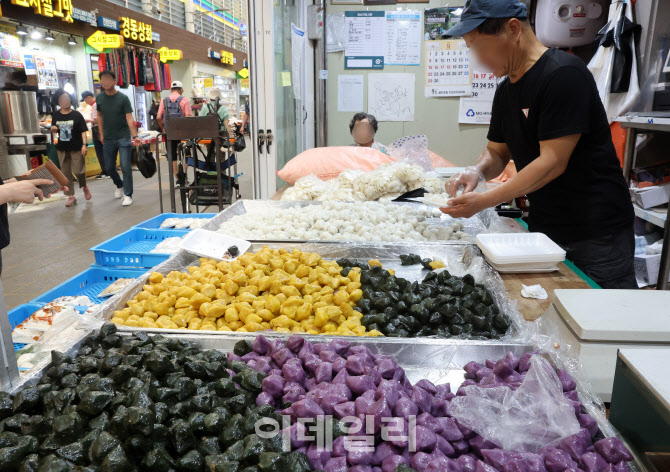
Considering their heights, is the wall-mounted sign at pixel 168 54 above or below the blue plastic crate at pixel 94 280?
above

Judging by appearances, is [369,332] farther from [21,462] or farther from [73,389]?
[21,462]

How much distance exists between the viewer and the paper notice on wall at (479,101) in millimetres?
5078

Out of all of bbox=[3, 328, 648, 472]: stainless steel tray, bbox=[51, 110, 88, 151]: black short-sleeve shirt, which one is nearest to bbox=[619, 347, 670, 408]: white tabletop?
bbox=[3, 328, 648, 472]: stainless steel tray

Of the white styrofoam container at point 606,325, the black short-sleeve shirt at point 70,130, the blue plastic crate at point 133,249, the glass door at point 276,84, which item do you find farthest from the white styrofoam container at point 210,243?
the black short-sleeve shirt at point 70,130

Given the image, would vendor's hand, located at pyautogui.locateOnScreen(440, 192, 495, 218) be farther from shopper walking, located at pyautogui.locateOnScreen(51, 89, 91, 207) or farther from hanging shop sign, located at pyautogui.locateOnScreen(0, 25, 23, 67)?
hanging shop sign, located at pyautogui.locateOnScreen(0, 25, 23, 67)

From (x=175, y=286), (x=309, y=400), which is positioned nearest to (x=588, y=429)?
(x=309, y=400)

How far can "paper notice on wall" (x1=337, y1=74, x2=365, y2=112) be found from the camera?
513cm

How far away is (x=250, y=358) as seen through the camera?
4.45 feet

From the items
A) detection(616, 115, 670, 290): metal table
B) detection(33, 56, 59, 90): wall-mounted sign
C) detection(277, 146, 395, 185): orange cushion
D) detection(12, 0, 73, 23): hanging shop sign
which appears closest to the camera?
detection(616, 115, 670, 290): metal table

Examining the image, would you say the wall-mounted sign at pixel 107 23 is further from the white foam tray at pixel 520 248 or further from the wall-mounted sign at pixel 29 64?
the white foam tray at pixel 520 248

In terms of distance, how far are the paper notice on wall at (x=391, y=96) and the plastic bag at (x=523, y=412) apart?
438 centimetres

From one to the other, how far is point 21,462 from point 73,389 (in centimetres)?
22

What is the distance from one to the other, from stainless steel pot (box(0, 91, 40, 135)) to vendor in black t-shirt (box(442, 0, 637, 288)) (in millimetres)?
9490

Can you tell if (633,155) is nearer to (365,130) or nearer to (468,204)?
(365,130)
